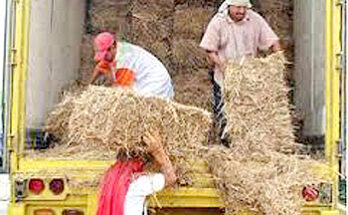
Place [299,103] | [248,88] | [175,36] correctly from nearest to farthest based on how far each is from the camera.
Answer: [248,88] < [299,103] < [175,36]

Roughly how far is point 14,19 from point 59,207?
1311 millimetres

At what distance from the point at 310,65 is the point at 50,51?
83.8 inches

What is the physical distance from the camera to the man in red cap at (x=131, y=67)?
605cm

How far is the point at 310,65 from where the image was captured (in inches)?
257

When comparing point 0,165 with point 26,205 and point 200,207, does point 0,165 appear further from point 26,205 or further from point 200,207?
point 200,207

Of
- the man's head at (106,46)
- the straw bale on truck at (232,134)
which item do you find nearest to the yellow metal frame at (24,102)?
the straw bale on truck at (232,134)

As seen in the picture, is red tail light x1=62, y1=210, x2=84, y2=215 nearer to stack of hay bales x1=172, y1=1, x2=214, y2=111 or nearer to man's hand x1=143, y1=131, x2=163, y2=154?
man's hand x1=143, y1=131, x2=163, y2=154

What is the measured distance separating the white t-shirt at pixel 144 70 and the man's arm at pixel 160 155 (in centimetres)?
116

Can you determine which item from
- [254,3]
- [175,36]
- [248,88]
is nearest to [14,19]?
[248,88]

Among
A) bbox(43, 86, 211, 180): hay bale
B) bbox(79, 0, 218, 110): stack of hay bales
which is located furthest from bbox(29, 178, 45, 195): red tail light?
bbox(79, 0, 218, 110): stack of hay bales

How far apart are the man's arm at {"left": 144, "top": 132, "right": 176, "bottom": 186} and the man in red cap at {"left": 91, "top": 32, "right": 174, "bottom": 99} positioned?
1217mm

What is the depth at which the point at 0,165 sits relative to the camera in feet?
17.5

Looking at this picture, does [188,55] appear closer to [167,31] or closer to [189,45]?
[189,45]

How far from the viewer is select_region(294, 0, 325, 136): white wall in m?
5.92
